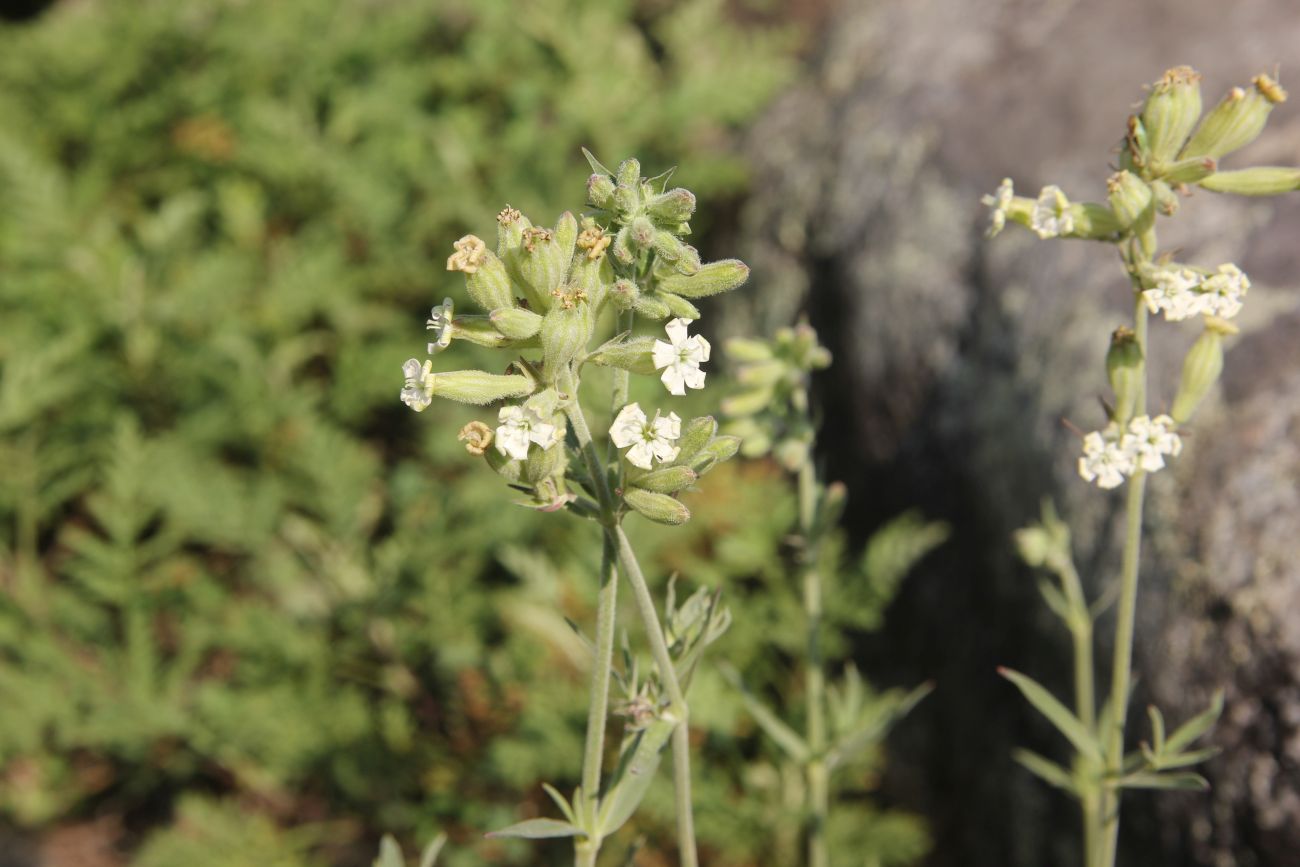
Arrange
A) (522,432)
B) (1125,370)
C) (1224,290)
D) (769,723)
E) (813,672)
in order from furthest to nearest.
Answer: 1. (813,672)
2. (769,723)
3. (1125,370)
4. (1224,290)
5. (522,432)

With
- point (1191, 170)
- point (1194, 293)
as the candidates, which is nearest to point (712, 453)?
point (1194, 293)

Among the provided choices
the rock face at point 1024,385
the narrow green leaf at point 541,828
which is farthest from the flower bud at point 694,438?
the rock face at point 1024,385

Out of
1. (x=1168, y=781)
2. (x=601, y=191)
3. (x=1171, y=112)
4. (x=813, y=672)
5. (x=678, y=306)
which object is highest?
(x=1171, y=112)

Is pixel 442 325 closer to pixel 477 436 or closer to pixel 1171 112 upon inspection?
pixel 477 436

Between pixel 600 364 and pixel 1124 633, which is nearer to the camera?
pixel 600 364

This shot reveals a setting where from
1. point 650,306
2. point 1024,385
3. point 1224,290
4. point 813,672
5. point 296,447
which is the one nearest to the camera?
point 650,306

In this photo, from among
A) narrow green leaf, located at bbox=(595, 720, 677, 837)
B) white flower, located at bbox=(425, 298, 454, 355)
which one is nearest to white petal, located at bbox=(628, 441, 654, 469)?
white flower, located at bbox=(425, 298, 454, 355)

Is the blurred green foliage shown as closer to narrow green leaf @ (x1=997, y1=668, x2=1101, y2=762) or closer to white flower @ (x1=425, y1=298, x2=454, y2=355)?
narrow green leaf @ (x1=997, y1=668, x2=1101, y2=762)
